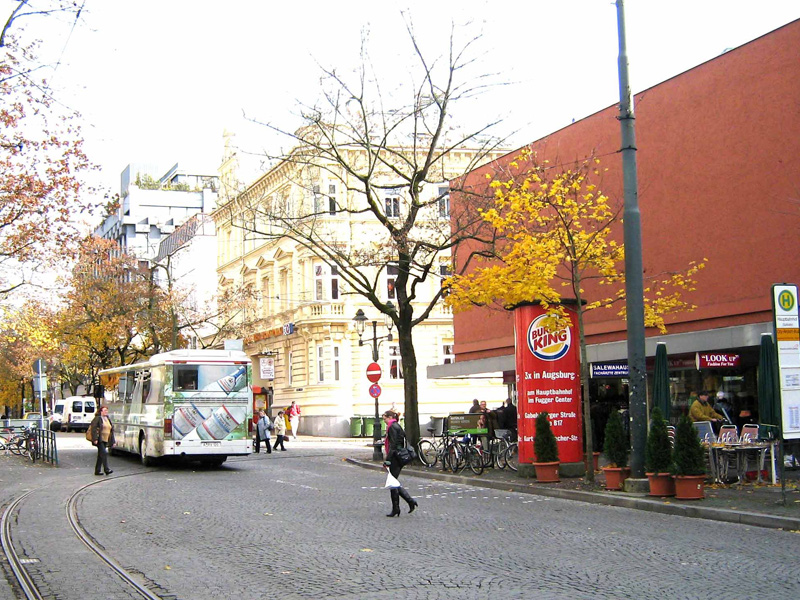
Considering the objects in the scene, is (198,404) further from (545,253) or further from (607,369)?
(545,253)

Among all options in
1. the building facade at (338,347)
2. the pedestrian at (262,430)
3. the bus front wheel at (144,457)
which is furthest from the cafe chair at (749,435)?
the building facade at (338,347)

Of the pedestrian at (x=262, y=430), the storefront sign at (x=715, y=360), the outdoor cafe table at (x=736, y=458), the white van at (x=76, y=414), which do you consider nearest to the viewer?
the outdoor cafe table at (x=736, y=458)

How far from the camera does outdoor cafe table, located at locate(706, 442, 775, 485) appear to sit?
1741cm

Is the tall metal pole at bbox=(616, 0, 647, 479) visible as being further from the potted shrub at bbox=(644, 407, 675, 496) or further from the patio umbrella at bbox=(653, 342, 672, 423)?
the patio umbrella at bbox=(653, 342, 672, 423)

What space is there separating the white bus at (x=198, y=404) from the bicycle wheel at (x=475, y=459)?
631 cm

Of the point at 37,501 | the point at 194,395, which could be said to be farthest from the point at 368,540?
the point at 194,395

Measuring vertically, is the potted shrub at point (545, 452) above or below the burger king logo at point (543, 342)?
below

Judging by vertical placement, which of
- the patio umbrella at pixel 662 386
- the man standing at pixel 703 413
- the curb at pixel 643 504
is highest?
the patio umbrella at pixel 662 386

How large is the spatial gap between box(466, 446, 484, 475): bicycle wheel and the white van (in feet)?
155

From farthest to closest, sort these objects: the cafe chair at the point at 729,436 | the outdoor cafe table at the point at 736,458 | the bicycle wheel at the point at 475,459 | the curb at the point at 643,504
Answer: the bicycle wheel at the point at 475,459
the cafe chair at the point at 729,436
the outdoor cafe table at the point at 736,458
the curb at the point at 643,504

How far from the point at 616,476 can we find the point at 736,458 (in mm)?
2632

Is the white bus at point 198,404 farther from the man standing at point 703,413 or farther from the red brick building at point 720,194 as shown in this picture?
the man standing at point 703,413

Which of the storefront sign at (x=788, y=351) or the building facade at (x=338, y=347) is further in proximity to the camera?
the building facade at (x=338, y=347)

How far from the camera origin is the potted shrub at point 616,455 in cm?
1720
